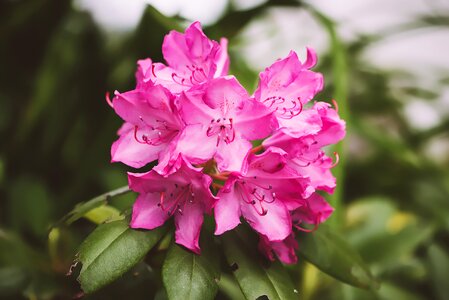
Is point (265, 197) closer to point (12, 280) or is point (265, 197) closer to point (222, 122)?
point (222, 122)

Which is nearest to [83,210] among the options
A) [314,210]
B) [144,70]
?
[144,70]

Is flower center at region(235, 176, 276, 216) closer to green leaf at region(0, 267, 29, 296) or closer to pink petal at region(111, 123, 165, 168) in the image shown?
pink petal at region(111, 123, 165, 168)

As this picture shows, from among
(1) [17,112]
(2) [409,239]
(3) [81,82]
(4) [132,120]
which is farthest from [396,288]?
→ (1) [17,112]

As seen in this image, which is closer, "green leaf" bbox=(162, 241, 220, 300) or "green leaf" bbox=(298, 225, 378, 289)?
"green leaf" bbox=(162, 241, 220, 300)

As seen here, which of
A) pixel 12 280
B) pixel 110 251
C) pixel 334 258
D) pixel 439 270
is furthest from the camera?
pixel 439 270

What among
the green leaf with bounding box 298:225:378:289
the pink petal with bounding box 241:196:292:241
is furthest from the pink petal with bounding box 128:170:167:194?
the green leaf with bounding box 298:225:378:289

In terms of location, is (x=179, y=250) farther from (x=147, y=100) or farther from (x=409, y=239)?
(x=409, y=239)
